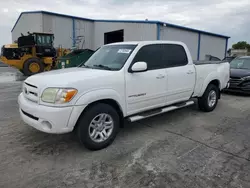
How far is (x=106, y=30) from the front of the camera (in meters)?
21.6

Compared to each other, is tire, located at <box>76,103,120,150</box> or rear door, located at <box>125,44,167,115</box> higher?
rear door, located at <box>125,44,167,115</box>

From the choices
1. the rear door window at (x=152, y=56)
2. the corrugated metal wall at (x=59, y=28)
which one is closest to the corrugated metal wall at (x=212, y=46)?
the corrugated metal wall at (x=59, y=28)

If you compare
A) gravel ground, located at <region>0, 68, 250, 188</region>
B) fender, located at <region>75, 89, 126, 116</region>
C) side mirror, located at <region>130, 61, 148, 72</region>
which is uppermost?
side mirror, located at <region>130, 61, 148, 72</region>

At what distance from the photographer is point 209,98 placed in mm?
5965

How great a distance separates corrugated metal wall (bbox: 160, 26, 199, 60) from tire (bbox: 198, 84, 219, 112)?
10.3 metres

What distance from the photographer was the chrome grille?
3.44 metres

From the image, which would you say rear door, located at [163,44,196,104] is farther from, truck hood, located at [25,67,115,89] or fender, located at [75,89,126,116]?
truck hood, located at [25,67,115,89]

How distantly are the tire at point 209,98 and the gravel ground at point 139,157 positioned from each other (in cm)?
80

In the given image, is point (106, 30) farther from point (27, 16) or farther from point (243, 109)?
point (243, 109)

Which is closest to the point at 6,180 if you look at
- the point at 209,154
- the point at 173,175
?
the point at 173,175

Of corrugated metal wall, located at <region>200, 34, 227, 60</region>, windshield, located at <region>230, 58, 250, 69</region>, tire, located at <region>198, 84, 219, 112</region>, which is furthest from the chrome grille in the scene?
corrugated metal wall, located at <region>200, 34, 227, 60</region>

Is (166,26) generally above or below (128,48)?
above

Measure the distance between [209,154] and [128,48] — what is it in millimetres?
2448

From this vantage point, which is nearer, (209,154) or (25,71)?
(209,154)
